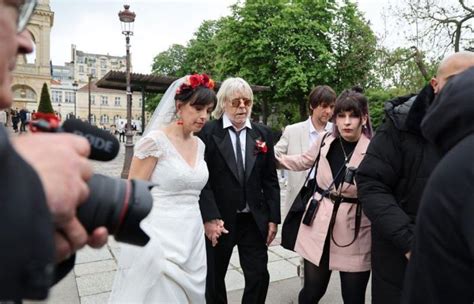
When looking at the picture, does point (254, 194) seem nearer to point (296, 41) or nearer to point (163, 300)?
point (163, 300)

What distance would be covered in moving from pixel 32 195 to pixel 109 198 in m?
0.21

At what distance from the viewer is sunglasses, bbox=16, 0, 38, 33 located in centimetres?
82

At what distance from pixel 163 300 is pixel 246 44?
24.3 meters

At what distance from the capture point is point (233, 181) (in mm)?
3139

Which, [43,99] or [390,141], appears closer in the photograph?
[390,141]

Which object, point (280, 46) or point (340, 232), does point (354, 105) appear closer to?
point (340, 232)

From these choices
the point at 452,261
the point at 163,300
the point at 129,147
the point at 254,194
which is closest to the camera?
the point at 452,261

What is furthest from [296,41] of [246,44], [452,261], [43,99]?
[452,261]

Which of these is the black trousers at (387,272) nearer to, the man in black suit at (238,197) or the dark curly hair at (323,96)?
the man in black suit at (238,197)

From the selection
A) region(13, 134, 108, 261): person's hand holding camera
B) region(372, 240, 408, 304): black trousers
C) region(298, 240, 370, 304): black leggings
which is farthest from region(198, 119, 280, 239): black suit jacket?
region(13, 134, 108, 261): person's hand holding camera

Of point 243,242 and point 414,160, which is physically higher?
point 414,160

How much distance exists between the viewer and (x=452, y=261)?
1236 mm

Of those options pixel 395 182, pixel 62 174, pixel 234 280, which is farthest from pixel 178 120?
pixel 62 174

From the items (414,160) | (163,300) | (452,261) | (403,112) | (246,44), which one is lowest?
(163,300)
